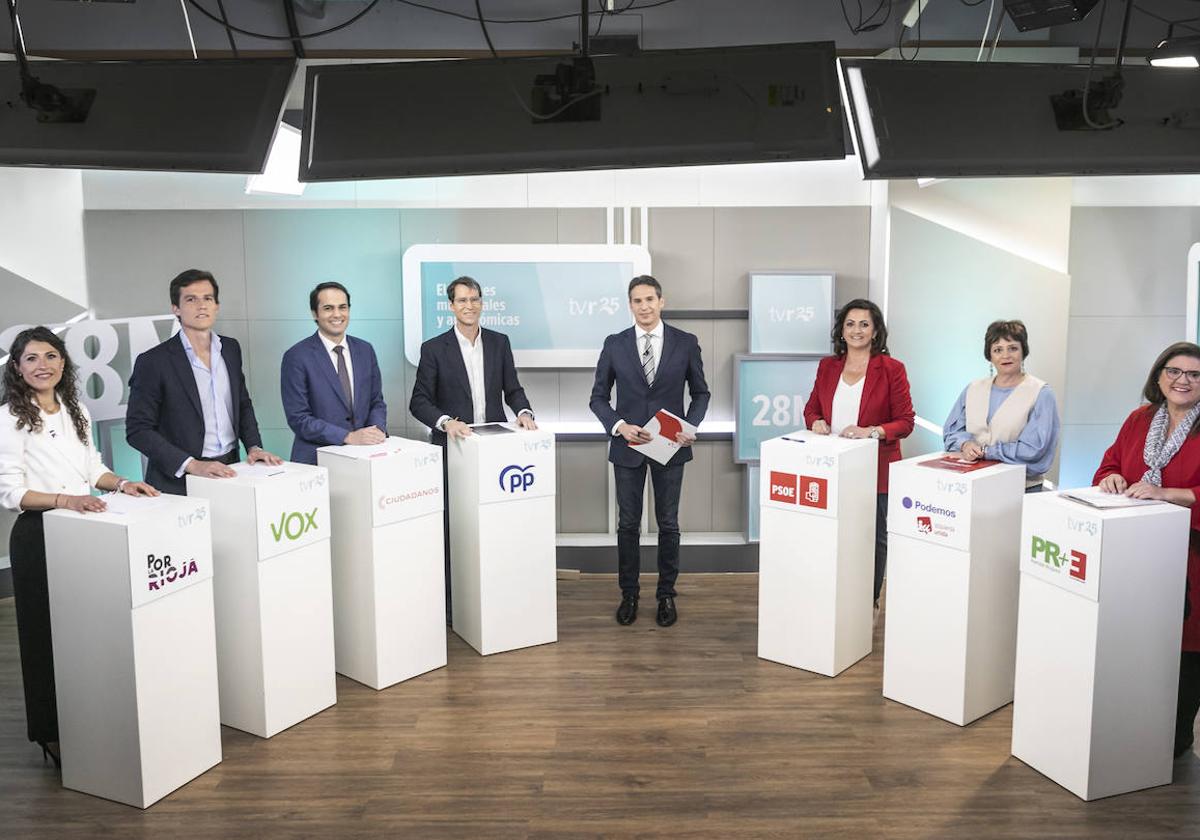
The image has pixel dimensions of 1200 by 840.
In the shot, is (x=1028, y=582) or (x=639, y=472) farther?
(x=639, y=472)

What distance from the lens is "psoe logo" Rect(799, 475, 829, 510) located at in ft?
14.4

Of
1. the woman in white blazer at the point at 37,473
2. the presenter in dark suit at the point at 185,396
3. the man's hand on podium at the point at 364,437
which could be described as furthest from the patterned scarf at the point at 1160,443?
→ the woman in white blazer at the point at 37,473

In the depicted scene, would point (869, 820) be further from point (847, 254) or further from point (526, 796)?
point (847, 254)

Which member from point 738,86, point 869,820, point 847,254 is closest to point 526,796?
point 869,820

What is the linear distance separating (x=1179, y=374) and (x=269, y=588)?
3.56m

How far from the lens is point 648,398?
16.7 feet

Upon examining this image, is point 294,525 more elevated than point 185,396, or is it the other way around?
point 185,396

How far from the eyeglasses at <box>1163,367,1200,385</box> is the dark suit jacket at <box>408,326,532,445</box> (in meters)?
2.98

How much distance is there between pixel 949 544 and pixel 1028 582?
383mm

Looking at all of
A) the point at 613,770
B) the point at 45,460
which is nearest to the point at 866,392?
the point at 613,770

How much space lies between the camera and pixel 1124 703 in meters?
3.41

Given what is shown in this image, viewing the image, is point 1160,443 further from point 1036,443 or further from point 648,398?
point 648,398

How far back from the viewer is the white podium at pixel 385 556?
14.1 feet

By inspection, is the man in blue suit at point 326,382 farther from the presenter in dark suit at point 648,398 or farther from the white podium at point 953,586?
the white podium at point 953,586
